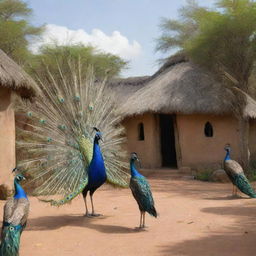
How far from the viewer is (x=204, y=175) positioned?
12.3 m

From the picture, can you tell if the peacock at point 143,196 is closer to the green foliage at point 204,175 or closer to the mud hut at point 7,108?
the mud hut at point 7,108

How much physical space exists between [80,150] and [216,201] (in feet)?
10.7

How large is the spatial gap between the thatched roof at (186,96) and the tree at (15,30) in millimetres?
5067

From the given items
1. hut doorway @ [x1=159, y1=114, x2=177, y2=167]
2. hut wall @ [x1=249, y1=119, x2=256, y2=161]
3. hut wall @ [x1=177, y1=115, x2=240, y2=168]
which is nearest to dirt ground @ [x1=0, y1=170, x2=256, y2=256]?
hut wall @ [x1=177, y1=115, x2=240, y2=168]

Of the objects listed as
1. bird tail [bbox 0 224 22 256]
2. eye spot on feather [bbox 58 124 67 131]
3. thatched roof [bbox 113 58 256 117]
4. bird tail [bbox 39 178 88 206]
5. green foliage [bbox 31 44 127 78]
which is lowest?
bird tail [bbox 0 224 22 256]

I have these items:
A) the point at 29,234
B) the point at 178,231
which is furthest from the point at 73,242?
the point at 178,231

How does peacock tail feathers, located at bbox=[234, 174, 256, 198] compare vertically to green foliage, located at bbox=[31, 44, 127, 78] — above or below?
below

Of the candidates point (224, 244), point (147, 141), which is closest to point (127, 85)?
point (147, 141)

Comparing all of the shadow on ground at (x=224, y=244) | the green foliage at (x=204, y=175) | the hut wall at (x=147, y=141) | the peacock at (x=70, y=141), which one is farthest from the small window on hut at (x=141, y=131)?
the shadow on ground at (x=224, y=244)

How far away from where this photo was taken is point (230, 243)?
446cm

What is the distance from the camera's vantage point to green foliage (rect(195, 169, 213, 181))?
474 inches

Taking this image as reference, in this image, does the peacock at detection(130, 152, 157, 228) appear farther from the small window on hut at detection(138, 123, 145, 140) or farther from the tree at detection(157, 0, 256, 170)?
the small window on hut at detection(138, 123, 145, 140)

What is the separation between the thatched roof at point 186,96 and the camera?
13.0 m

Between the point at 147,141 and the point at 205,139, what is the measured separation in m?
2.41
